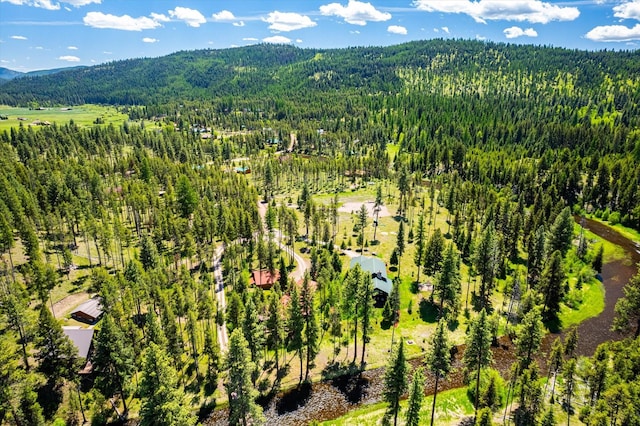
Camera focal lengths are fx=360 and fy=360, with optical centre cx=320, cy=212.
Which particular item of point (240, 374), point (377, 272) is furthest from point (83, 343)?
point (377, 272)

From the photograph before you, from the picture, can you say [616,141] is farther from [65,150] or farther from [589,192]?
[65,150]

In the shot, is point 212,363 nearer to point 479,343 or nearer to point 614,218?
point 479,343

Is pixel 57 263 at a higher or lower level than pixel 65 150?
lower

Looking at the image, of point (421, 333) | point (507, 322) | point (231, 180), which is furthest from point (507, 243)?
point (231, 180)

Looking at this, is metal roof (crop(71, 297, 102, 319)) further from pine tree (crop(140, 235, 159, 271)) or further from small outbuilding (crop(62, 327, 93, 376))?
pine tree (crop(140, 235, 159, 271))

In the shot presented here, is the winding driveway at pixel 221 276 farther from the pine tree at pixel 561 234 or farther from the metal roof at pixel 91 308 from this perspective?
the pine tree at pixel 561 234
